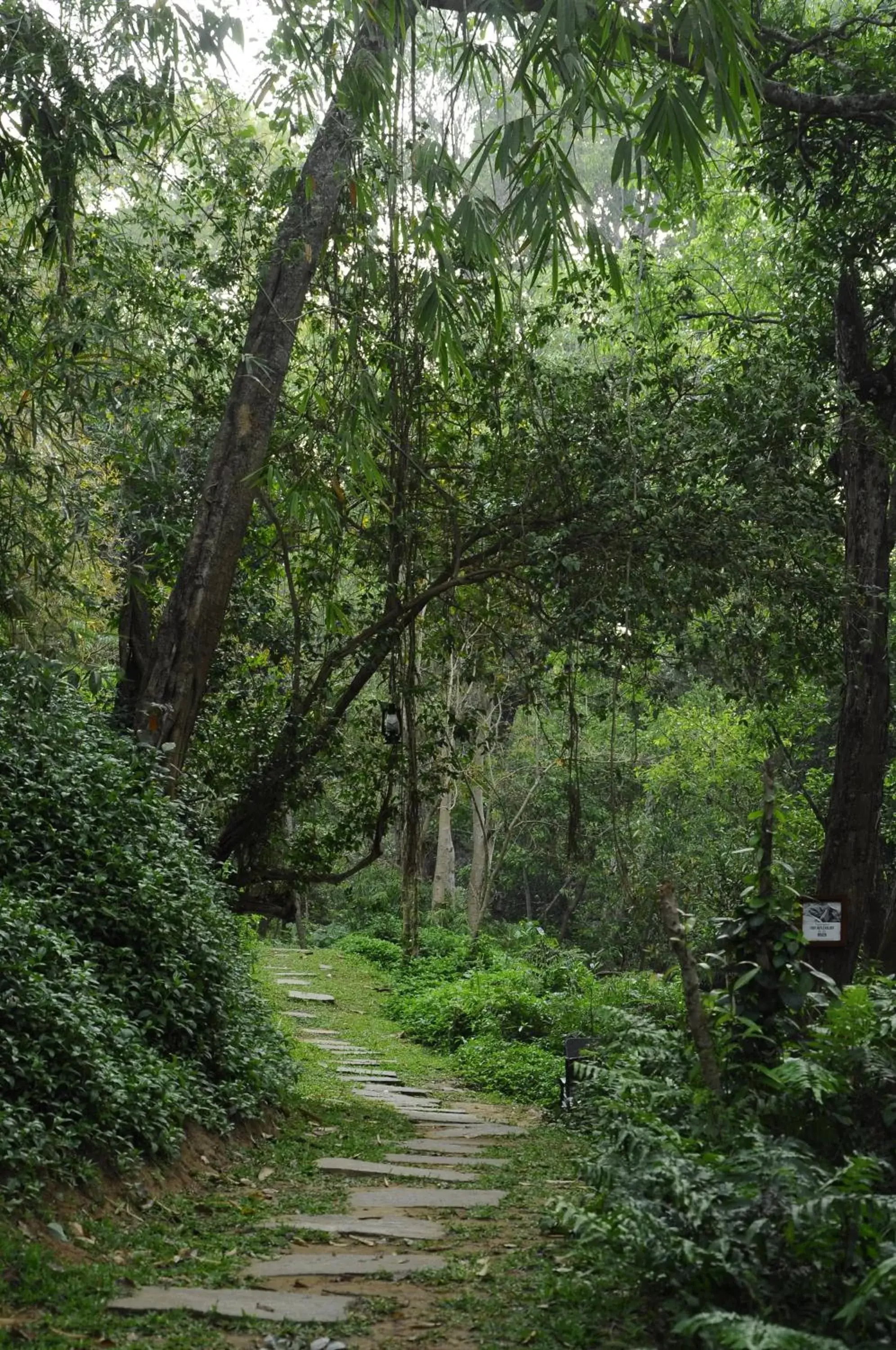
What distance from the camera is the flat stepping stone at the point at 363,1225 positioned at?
586 cm

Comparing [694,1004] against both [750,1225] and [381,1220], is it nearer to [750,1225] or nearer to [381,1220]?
[750,1225]

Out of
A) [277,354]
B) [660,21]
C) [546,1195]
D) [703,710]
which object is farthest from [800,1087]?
[703,710]

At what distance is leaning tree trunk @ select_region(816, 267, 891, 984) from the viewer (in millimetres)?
10812

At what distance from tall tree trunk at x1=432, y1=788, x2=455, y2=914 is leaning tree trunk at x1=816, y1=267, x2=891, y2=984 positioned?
57.4 feet

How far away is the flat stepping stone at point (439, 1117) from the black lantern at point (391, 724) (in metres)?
2.95

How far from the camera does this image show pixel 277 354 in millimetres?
9500

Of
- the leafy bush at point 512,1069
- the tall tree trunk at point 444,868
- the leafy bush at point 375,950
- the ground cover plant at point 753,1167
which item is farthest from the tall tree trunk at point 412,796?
the tall tree trunk at point 444,868

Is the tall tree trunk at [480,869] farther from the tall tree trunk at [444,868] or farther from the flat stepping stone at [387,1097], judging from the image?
the flat stepping stone at [387,1097]

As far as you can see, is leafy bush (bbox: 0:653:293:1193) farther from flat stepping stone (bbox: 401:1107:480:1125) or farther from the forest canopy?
flat stepping stone (bbox: 401:1107:480:1125)

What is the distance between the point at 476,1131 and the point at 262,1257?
175 inches

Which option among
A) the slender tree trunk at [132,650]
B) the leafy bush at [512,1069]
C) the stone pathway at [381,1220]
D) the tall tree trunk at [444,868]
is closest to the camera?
the stone pathway at [381,1220]

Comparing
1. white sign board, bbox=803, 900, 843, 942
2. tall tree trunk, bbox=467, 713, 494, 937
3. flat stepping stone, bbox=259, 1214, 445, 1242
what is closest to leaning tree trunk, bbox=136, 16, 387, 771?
flat stepping stone, bbox=259, 1214, 445, 1242

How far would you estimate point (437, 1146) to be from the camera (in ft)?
28.3

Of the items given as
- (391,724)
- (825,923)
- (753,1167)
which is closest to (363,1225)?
(753,1167)
